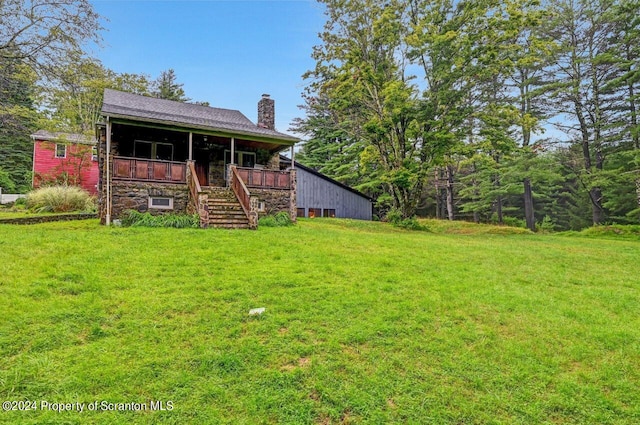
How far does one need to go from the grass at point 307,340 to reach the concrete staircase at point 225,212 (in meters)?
4.30

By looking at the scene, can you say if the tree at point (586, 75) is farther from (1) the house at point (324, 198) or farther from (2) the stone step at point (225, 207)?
(2) the stone step at point (225, 207)

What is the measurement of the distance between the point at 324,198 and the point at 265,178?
9031mm

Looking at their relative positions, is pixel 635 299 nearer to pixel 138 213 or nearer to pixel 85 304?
pixel 85 304

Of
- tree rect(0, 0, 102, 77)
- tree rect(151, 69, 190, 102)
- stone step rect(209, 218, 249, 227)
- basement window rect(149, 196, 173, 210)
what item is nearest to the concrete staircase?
stone step rect(209, 218, 249, 227)

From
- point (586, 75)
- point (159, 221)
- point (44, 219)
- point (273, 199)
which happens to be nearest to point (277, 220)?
point (273, 199)

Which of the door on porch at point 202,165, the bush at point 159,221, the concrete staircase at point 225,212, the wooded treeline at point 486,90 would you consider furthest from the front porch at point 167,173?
the wooded treeline at point 486,90

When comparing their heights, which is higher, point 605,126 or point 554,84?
point 554,84

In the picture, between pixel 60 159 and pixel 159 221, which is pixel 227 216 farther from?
pixel 60 159

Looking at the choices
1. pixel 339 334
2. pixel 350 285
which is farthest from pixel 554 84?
pixel 339 334

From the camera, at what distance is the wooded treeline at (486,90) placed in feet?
50.8

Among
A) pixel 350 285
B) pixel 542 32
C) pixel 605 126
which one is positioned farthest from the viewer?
pixel 542 32

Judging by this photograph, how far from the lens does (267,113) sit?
18719 millimetres

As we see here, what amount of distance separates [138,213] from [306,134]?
84.1ft

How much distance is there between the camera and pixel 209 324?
14.9 feet
